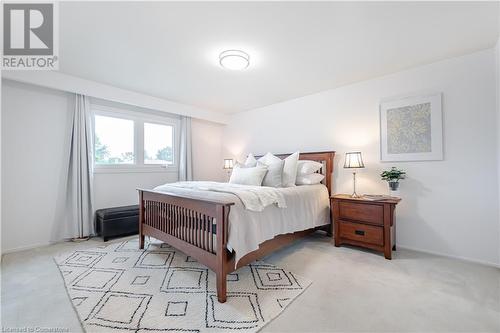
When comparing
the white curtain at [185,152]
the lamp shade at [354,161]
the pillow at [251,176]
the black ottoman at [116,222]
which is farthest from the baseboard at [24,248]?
the lamp shade at [354,161]

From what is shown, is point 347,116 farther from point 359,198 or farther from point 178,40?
point 178,40

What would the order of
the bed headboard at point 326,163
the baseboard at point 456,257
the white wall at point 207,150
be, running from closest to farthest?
the baseboard at point 456,257
the bed headboard at point 326,163
the white wall at point 207,150

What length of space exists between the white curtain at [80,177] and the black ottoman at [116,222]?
0.18 metres

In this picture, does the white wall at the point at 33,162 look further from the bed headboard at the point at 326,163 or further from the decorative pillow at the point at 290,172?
the bed headboard at the point at 326,163

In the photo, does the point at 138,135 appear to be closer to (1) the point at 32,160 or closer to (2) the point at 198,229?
(1) the point at 32,160

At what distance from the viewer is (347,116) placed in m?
3.41

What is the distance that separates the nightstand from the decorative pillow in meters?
0.63

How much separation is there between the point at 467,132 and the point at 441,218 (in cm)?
105

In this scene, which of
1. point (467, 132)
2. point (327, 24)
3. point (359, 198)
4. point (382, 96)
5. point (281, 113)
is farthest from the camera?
point (281, 113)

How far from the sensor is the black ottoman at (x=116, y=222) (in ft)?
10.3

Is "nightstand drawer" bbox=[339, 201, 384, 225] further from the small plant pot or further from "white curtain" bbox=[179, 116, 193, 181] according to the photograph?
"white curtain" bbox=[179, 116, 193, 181]

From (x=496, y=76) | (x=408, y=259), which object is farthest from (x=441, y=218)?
(x=496, y=76)

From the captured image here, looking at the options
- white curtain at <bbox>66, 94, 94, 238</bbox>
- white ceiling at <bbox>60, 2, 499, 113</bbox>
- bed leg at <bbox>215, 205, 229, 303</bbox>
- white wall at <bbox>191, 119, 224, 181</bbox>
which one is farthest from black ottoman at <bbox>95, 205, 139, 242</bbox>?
bed leg at <bbox>215, 205, 229, 303</bbox>

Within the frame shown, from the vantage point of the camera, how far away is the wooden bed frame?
1.74 metres
